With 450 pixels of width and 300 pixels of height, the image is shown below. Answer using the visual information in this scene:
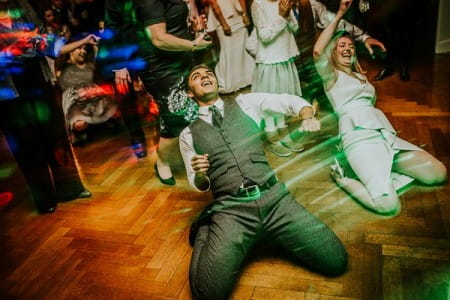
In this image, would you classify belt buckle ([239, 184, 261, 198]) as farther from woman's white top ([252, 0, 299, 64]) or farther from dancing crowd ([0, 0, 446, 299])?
woman's white top ([252, 0, 299, 64])

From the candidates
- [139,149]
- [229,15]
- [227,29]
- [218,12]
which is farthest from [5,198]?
[229,15]

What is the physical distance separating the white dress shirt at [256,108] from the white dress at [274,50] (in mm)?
990

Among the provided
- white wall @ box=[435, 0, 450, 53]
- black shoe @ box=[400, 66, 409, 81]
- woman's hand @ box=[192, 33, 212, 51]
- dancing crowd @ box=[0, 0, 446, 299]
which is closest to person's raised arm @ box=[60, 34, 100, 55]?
dancing crowd @ box=[0, 0, 446, 299]

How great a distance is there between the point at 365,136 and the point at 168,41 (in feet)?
4.77

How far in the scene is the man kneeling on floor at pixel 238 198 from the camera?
1.82 meters

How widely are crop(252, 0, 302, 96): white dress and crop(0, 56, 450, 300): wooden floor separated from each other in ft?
2.03

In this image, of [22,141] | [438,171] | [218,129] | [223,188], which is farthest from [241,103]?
[22,141]

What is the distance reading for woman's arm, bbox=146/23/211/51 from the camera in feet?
7.63

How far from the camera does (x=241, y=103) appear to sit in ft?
6.89

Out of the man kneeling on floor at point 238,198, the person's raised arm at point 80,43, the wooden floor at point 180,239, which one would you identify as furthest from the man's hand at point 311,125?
the person's raised arm at point 80,43

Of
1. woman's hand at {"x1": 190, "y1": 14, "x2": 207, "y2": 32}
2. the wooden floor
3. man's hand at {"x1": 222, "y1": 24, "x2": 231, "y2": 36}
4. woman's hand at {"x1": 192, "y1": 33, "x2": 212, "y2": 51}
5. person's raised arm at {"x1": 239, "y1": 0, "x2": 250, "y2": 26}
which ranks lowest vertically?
the wooden floor

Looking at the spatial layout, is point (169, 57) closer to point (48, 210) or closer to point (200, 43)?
point (200, 43)

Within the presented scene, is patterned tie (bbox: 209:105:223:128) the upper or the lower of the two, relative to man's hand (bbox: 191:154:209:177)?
upper

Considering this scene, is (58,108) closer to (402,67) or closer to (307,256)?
(307,256)
